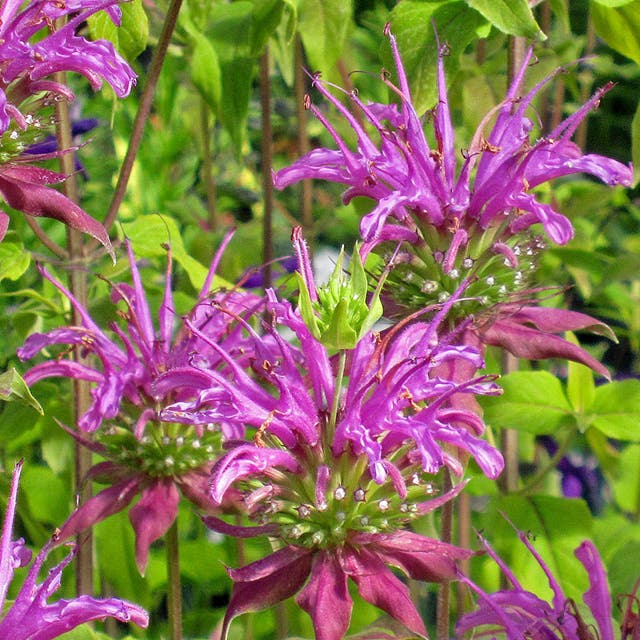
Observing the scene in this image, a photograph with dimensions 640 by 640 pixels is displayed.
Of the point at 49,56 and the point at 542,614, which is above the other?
the point at 49,56

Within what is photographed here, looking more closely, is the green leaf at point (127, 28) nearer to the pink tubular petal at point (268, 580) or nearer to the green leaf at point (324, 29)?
the green leaf at point (324, 29)

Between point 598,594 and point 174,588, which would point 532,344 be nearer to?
point 598,594

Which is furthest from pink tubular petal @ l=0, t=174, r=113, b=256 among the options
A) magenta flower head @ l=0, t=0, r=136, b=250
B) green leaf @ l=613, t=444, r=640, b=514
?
green leaf @ l=613, t=444, r=640, b=514

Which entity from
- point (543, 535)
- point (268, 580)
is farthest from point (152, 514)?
point (543, 535)

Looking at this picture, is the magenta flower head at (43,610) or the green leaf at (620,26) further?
the green leaf at (620,26)

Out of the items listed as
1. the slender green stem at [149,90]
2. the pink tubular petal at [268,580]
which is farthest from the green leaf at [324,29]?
the pink tubular petal at [268,580]

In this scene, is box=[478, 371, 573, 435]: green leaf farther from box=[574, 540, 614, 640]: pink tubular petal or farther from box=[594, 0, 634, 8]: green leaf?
box=[594, 0, 634, 8]: green leaf
